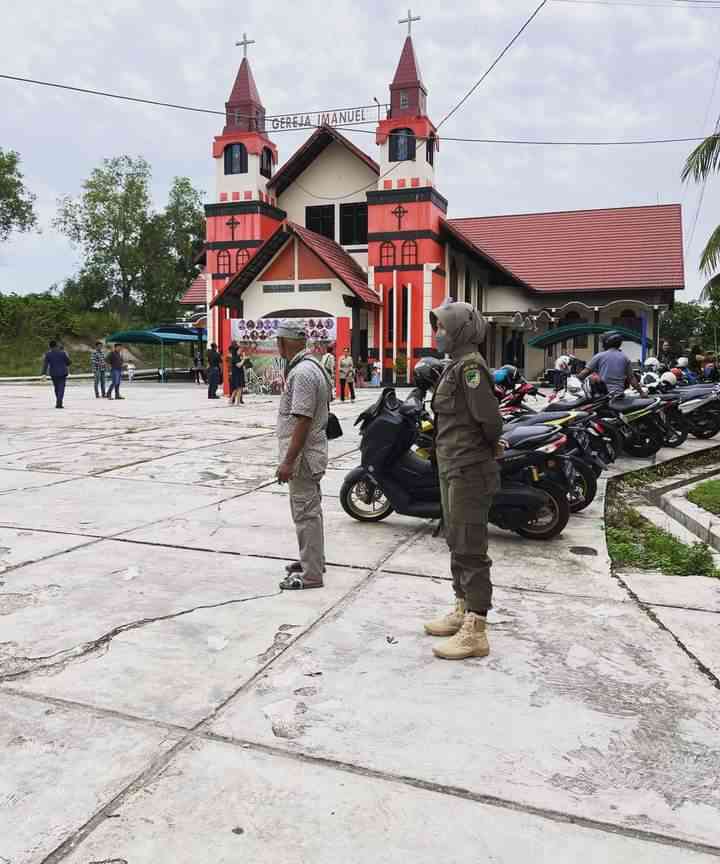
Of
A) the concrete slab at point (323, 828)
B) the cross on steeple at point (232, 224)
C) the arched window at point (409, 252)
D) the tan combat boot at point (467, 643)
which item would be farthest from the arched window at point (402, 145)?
the concrete slab at point (323, 828)

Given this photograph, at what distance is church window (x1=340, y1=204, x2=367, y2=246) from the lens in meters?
30.4

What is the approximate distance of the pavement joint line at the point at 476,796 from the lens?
7.63 ft

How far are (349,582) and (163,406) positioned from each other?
1463cm

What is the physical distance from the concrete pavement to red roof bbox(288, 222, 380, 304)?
70.9 feet

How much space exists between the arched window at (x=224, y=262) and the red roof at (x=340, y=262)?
4.10 meters

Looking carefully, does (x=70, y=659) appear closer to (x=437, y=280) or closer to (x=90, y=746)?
(x=90, y=746)

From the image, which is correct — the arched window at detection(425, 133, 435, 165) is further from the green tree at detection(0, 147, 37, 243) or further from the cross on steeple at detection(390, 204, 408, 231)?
the green tree at detection(0, 147, 37, 243)

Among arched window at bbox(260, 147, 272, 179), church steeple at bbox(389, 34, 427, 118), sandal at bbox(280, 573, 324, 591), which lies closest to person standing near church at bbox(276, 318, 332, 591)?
sandal at bbox(280, 573, 324, 591)

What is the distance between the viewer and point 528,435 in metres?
6.07

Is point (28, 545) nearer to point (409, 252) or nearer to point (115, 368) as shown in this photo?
point (115, 368)

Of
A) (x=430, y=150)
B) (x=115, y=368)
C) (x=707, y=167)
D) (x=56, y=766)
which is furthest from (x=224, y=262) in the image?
(x=56, y=766)

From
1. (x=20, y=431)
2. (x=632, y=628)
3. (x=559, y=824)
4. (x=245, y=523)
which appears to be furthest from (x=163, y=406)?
(x=559, y=824)

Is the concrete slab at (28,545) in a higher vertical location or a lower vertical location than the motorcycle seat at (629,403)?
lower

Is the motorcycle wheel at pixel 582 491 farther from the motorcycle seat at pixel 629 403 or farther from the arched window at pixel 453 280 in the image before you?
the arched window at pixel 453 280
